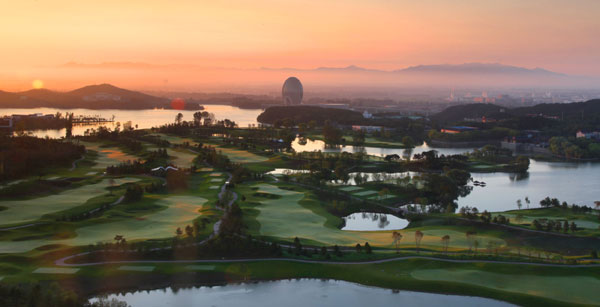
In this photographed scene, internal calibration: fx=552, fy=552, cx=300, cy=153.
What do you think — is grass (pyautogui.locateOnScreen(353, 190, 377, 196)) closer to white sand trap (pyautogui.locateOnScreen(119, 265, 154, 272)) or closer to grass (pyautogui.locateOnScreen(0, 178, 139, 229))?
grass (pyautogui.locateOnScreen(0, 178, 139, 229))

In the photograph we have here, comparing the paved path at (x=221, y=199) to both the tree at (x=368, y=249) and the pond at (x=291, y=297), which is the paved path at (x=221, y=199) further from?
the tree at (x=368, y=249)

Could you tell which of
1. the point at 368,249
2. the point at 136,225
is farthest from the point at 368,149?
the point at 368,249

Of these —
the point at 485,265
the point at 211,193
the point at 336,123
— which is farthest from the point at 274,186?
the point at 336,123

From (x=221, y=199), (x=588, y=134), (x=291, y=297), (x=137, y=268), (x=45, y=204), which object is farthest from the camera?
(x=588, y=134)

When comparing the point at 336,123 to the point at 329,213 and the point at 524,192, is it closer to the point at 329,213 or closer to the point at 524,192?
the point at 524,192

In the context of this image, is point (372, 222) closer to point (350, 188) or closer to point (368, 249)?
point (350, 188)

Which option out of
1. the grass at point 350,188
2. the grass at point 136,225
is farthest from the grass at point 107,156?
the grass at point 350,188

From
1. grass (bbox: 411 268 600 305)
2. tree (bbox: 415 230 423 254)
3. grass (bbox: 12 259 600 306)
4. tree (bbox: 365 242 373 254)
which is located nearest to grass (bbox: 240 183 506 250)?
tree (bbox: 415 230 423 254)
